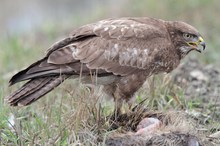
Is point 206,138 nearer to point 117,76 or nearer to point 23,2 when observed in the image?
point 117,76

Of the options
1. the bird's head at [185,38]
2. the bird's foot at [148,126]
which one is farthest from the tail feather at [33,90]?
the bird's head at [185,38]

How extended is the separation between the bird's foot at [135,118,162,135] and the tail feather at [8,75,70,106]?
3.20ft

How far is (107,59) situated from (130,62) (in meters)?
0.26

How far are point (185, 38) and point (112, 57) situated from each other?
91 centimetres

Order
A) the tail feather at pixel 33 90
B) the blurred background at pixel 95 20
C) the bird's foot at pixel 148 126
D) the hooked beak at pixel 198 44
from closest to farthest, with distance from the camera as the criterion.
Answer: the bird's foot at pixel 148 126 → the tail feather at pixel 33 90 → the hooked beak at pixel 198 44 → the blurred background at pixel 95 20

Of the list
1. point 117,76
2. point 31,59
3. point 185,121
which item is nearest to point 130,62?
point 117,76

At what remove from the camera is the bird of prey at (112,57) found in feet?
22.5

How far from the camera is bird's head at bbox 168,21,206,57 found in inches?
288

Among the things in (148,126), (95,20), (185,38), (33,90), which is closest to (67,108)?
(33,90)

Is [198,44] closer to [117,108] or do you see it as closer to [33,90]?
[117,108]

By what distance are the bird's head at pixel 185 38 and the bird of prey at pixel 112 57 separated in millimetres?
38

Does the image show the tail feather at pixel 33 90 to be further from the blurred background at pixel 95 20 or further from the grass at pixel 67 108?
the blurred background at pixel 95 20

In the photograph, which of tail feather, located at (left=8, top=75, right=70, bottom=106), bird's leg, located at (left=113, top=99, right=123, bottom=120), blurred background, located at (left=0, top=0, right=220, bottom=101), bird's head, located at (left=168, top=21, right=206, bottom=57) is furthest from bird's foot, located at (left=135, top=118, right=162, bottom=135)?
blurred background, located at (left=0, top=0, right=220, bottom=101)

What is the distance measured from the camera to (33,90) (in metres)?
6.71
